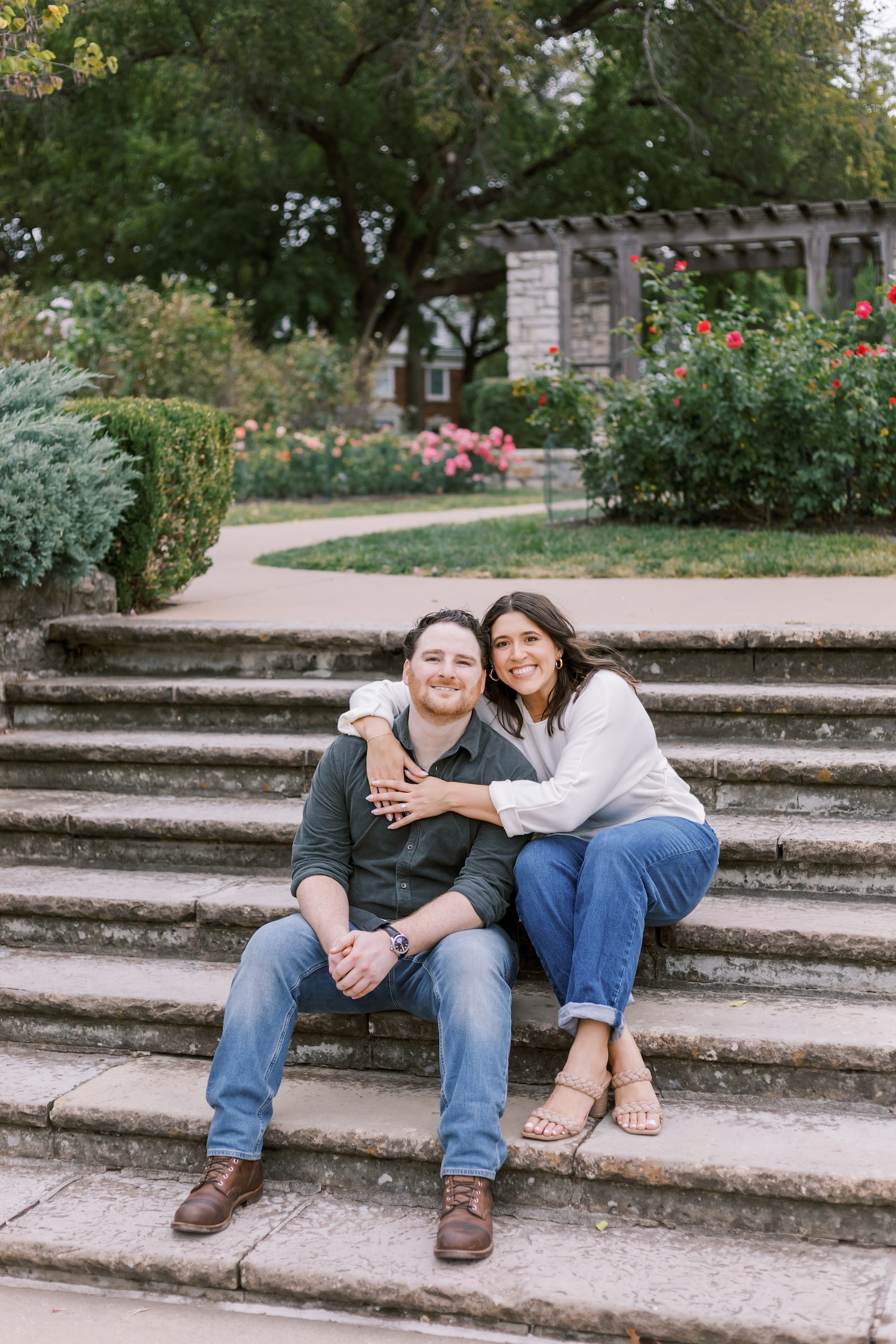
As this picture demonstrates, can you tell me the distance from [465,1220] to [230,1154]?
53 centimetres

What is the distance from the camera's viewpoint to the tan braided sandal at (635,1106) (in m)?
2.75

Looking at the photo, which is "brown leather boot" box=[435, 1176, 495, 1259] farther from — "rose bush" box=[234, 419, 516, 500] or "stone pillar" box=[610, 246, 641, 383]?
"stone pillar" box=[610, 246, 641, 383]

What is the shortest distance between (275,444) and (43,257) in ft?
37.6

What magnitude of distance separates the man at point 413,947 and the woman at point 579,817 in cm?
7

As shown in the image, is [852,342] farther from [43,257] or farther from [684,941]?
[43,257]

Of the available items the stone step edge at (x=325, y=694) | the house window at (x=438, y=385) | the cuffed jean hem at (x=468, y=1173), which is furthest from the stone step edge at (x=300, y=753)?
the house window at (x=438, y=385)

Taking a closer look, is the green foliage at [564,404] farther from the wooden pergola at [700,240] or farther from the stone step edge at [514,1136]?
the stone step edge at [514,1136]

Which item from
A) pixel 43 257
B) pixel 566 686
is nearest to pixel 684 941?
pixel 566 686

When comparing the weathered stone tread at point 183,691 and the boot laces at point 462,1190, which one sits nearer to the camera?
the boot laces at point 462,1190

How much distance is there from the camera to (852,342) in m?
8.30

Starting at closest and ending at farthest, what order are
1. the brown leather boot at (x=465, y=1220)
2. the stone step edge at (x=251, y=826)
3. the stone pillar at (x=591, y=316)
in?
the brown leather boot at (x=465, y=1220), the stone step edge at (x=251, y=826), the stone pillar at (x=591, y=316)

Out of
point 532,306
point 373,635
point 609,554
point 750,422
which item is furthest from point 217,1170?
point 532,306

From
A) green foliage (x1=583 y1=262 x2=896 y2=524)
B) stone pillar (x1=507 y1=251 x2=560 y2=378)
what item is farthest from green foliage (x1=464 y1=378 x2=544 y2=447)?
green foliage (x1=583 y1=262 x2=896 y2=524)

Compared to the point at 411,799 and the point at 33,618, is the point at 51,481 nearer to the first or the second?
the point at 33,618
